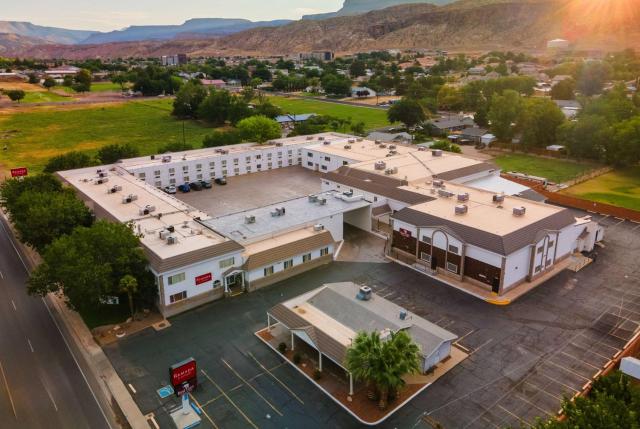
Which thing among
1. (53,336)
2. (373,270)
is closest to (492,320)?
(373,270)

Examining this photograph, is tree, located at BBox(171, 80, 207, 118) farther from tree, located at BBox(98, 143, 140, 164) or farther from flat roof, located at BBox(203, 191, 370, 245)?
flat roof, located at BBox(203, 191, 370, 245)

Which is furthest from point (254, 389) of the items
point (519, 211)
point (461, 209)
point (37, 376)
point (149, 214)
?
point (519, 211)

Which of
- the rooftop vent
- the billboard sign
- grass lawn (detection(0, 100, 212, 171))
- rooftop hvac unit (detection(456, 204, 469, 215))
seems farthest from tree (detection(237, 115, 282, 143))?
the billboard sign

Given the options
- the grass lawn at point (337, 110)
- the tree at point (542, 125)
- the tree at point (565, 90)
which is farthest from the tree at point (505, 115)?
the tree at point (565, 90)

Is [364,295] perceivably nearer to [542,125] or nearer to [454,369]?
[454,369]

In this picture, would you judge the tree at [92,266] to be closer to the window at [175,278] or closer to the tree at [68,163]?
the window at [175,278]

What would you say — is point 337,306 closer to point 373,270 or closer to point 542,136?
point 373,270
